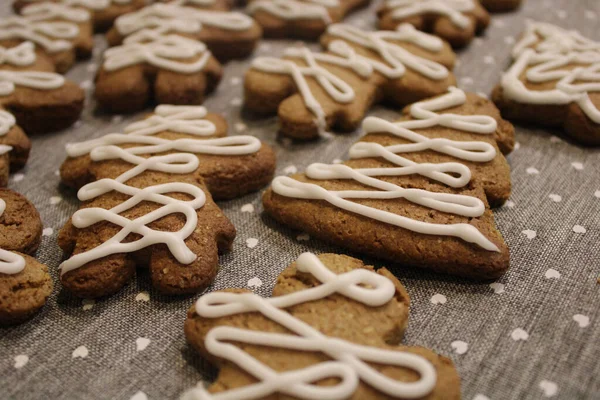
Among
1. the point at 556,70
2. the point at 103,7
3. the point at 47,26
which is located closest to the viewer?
the point at 556,70

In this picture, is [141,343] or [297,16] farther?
[297,16]

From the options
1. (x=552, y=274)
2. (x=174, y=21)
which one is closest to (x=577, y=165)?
(x=552, y=274)

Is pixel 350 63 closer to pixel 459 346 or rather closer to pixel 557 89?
pixel 557 89

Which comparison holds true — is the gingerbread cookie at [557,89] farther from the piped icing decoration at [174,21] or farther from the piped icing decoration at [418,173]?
the piped icing decoration at [174,21]

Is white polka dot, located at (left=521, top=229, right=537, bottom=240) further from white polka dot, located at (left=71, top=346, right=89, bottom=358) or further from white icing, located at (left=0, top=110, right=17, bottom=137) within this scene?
white icing, located at (left=0, top=110, right=17, bottom=137)

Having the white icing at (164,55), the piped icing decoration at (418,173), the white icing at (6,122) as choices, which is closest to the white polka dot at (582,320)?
the piped icing decoration at (418,173)

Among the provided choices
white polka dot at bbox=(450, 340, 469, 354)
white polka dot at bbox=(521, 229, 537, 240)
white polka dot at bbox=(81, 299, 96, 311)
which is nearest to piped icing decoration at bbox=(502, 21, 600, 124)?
white polka dot at bbox=(521, 229, 537, 240)
